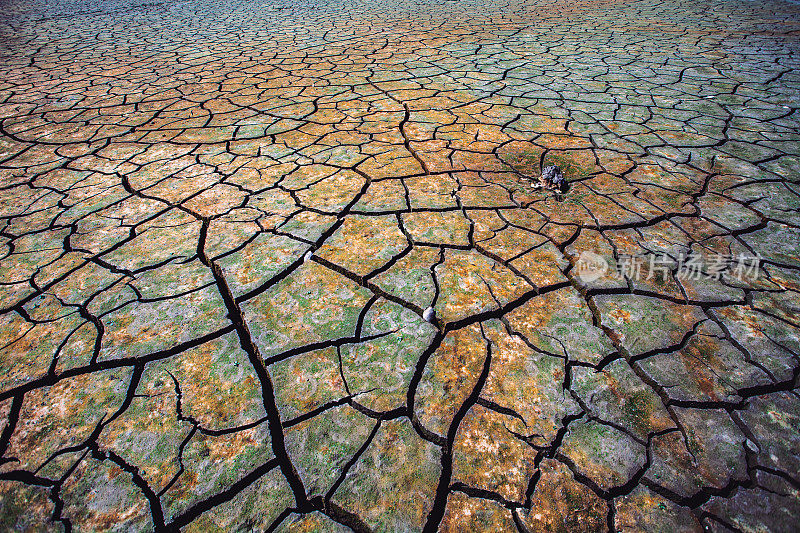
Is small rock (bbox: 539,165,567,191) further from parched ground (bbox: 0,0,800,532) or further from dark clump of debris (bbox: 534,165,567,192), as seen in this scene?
parched ground (bbox: 0,0,800,532)

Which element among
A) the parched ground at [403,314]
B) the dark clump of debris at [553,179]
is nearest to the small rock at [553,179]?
the dark clump of debris at [553,179]

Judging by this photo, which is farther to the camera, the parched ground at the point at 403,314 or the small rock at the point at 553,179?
the small rock at the point at 553,179

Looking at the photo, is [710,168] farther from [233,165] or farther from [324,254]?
[233,165]

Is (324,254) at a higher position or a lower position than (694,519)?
higher

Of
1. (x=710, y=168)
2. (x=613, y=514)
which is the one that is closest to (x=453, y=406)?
(x=613, y=514)

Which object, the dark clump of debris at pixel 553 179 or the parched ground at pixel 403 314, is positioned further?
the dark clump of debris at pixel 553 179

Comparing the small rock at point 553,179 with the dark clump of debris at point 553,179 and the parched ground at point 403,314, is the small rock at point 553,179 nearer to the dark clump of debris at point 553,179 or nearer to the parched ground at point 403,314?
the dark clump of debris at point 553,179
